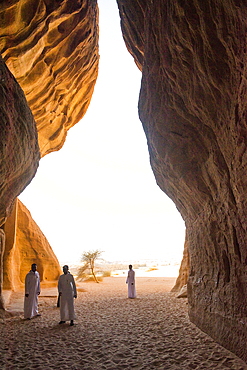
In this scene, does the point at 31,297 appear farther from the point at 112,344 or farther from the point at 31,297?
the point at 112,344

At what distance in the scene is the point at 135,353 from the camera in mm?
4902

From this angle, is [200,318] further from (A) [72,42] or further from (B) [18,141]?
(A) [72,42]

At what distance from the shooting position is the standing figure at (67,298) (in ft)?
24.9

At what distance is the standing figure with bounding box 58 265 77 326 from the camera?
7578 millimetres

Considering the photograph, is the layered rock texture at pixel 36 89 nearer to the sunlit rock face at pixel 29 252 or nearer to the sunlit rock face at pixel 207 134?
the sunlit rock face at pixel 29 252

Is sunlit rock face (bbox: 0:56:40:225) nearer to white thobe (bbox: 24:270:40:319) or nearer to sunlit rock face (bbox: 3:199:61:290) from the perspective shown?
white thobe (bbox: 24:270:40:319)

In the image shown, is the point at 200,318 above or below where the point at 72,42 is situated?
below

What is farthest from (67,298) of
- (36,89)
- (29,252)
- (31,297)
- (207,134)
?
(29,252)

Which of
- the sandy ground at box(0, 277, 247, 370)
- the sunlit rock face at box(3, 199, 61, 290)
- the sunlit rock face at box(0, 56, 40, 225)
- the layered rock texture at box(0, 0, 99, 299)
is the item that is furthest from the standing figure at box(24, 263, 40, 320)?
the sunlit rock face at box(3, 199, 61, 290)

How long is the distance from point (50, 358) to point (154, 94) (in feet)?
20.4

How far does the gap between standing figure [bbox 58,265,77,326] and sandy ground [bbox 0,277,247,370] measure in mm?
326

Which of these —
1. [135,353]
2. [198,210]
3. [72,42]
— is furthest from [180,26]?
[72,42]

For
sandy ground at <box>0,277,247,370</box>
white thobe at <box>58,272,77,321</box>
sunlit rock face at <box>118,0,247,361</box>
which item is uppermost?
sunlit rock face at <box>118,0,247,361</box>

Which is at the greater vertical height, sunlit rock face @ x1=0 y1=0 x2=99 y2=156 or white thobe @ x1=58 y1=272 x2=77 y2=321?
sunlit rock face @ x1=0 y1=0 x2=99 y2=156
